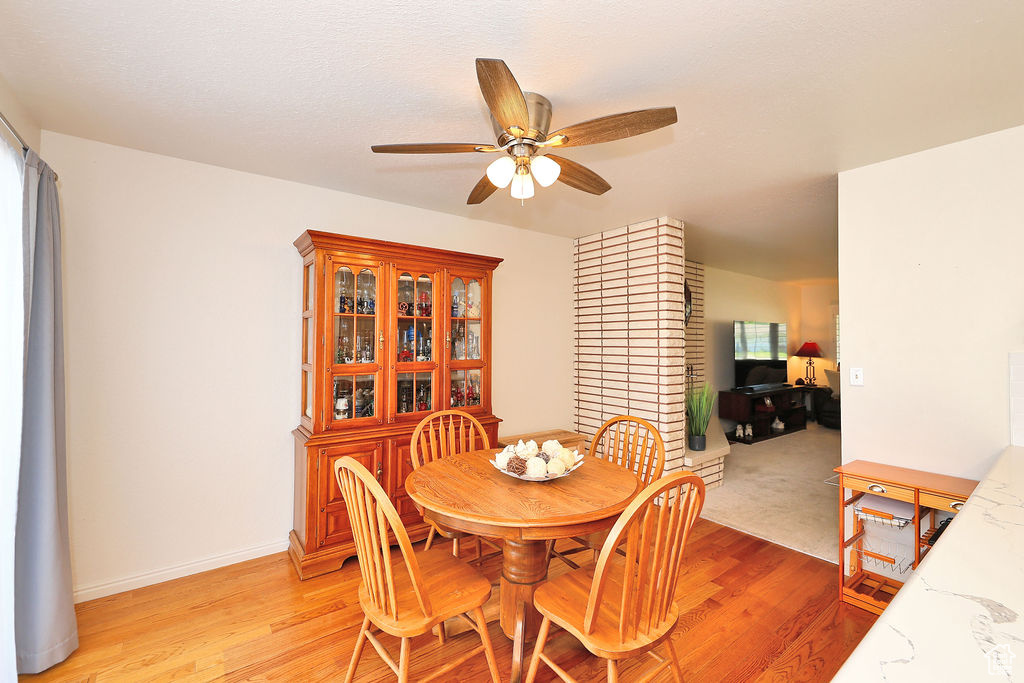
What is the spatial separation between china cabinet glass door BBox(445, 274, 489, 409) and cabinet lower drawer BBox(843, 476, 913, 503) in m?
2.32

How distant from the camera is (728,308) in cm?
620

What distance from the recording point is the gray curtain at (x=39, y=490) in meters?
1.79

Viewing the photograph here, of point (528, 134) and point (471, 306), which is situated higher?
point (528, 134)

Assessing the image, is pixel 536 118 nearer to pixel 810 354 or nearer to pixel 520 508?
pixel 520 508

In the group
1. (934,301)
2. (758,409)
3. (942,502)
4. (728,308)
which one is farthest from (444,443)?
(758,409)

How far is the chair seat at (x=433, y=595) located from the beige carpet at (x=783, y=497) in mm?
2471

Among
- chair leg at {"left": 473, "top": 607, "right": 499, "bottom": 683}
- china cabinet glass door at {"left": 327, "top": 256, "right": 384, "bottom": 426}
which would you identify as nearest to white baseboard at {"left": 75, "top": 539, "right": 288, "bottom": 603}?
china cabinet glass door at {"left": 327, "top": 256, "right": 384, "bottom": 426}

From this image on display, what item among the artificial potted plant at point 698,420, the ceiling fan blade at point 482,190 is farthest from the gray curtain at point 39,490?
the artificial potted plant at point 698,420

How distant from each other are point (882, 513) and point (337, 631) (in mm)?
2926

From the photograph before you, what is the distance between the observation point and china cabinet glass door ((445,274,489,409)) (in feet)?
10.5

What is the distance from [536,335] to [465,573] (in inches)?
105

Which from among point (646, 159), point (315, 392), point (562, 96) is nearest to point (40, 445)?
point (315, 392)

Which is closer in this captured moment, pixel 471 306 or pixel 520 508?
pixel 520 508

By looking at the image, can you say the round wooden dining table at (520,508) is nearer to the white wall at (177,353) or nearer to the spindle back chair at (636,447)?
the spindle back chair at (636,447)
